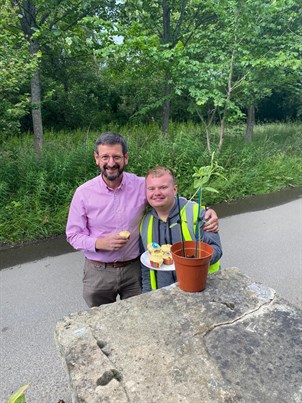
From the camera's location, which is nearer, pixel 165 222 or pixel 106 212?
pixel 165 222

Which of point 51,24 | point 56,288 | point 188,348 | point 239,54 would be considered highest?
point 51,24

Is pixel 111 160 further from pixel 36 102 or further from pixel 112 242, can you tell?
pixel 36 102

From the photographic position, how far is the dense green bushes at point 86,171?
4914 mm

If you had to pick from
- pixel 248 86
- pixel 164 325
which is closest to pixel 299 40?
pixel 248 86

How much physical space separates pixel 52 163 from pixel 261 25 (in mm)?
4995

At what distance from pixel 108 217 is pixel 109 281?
0.51m

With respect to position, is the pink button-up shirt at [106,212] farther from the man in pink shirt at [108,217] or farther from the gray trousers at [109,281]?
the gray trousers at [109,281]

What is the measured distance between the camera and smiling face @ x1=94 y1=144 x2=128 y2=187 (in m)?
2.12

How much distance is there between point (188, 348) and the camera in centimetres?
130

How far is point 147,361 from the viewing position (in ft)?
4.08

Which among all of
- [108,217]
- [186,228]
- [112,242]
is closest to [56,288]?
[108,217]

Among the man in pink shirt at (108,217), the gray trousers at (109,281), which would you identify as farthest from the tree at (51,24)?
the gray trousers at (109,281)

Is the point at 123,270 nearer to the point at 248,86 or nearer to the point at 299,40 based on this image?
the point at 248,86

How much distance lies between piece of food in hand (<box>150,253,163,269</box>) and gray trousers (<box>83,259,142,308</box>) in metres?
0.65
